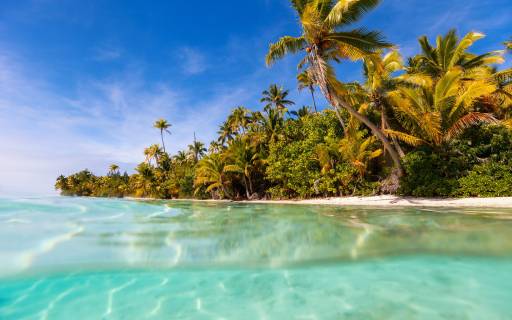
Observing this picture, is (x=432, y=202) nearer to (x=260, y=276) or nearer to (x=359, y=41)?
(x=359, y=41)

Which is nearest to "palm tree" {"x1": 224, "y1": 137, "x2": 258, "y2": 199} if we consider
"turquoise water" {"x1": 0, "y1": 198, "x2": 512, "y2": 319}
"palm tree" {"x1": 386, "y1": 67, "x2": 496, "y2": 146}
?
"palm tree" {"x1": 386, "y1": 67, "x2": 496, "y2": 146}

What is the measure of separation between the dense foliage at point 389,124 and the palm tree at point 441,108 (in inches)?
1.9

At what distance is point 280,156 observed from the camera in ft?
75.9

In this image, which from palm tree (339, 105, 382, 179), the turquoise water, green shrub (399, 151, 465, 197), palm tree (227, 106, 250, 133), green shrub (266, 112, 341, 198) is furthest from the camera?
palm tree (227, 106, 250, 133)

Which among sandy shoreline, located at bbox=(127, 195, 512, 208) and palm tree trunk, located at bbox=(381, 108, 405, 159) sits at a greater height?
palm tree trunk, located at bbox=(381, 108, 405, 159)

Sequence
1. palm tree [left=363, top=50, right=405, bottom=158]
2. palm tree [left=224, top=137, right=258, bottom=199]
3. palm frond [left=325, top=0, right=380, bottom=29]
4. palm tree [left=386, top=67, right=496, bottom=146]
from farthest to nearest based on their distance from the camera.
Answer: palm tree [left=224, top=137, right=258, bottom=199] → palm tree [left=363, top=50, right=405, bottom=158] → palm tree [left=386, top=67, right=496, bottom=146] → palm frond [left=325, top=0, right=380, bottom=29]

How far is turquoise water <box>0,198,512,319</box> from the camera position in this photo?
2699 millimetres

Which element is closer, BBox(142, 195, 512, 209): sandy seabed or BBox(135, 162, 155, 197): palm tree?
BBox(142, 195, 512, 209): sandy seabed

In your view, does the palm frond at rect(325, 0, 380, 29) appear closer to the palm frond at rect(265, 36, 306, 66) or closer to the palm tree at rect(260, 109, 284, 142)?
the palm frond at rect(265, 36, 306, 66)

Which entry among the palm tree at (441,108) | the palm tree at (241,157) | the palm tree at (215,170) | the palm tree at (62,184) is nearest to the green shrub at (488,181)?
the palm tree at (441,108)

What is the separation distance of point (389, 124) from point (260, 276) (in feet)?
52.1

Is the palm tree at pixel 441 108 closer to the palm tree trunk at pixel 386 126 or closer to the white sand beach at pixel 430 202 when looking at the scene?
the palm tree trunk at pixel 386 126

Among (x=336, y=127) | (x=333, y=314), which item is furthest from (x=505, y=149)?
(x=333, y=314)

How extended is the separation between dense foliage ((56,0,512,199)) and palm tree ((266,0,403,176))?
0.05 meters
